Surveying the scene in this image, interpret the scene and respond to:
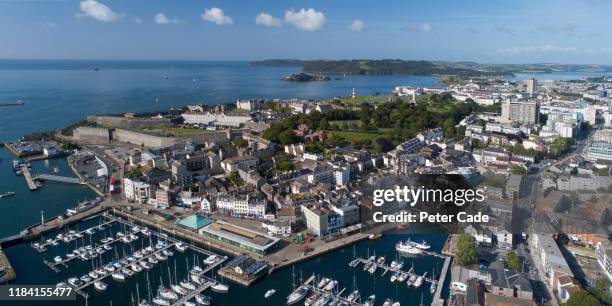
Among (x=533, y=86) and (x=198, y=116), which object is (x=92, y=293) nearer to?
(x=198, y=116)

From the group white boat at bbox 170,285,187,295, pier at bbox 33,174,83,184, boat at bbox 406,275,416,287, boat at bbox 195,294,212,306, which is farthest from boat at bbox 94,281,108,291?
pier at bbox 33,174,83,184

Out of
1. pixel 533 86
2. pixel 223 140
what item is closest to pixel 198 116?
pixel 223 140

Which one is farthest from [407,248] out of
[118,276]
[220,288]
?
[118,276]

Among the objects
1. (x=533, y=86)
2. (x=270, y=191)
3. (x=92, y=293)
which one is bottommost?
(x=92, y=293)

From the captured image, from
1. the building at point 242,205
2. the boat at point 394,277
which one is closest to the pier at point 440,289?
the boat at point 394,277

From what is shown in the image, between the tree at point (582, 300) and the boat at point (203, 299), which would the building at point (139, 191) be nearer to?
the boat at point (203, 299)

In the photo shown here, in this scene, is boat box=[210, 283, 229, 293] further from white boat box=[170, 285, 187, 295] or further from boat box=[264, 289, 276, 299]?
boat box=[264, 289, 276, 299]

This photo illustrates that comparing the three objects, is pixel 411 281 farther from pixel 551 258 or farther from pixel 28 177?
pixel 28 177
